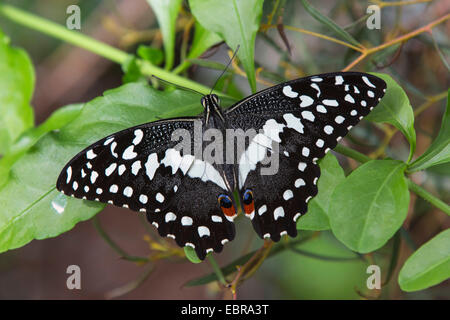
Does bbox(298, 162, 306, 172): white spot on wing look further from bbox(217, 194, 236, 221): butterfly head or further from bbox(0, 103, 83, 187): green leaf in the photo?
bbox(0, 103, 83, 187): green leaf

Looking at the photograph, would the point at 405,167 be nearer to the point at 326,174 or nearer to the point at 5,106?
the point at 326,174

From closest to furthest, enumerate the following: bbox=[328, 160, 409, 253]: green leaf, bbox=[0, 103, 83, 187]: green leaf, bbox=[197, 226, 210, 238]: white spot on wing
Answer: bbox=[328, 160, 409, 253]: green leaf < bbox=[197, 226, 210, 238]: white spot on wing < bbox=[0, 103, 83, 187]: green leaf

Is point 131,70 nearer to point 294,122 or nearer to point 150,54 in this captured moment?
point 150,54

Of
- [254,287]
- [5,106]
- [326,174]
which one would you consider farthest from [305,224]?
[254,287]

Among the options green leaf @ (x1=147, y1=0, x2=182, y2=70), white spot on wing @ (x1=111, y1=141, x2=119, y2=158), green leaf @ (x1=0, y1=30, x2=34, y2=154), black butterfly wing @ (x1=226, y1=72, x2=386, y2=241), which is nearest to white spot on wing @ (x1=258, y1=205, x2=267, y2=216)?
black butterfly wing @ (x1=226, y1=72, x2=386, y2=241)

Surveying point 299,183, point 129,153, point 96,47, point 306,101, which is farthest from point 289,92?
point 96,47

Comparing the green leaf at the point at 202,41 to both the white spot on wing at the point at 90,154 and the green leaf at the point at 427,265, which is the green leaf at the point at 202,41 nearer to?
the white spot on wing at the point at 90,154

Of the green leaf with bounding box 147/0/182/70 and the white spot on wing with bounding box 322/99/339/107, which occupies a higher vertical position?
the green leaf with bounding box 147/0/182/70
